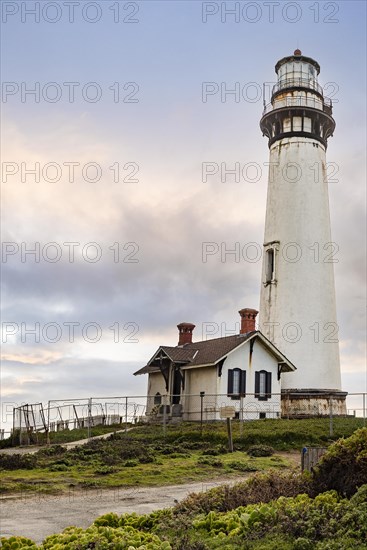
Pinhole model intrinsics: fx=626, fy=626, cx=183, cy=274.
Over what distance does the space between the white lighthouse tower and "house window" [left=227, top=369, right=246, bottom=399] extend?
258 cm

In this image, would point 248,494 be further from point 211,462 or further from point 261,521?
point 211,462

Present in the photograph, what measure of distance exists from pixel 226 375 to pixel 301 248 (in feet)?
26.2

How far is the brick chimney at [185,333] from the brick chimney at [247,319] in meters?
5.21

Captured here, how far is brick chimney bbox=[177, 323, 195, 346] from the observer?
3806cm

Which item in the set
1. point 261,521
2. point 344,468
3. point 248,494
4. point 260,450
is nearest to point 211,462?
point 260,450

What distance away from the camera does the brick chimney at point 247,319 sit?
33.5m

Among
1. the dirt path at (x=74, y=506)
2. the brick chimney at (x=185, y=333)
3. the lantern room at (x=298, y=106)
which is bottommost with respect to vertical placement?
the dirt path at (x=74, y=506)

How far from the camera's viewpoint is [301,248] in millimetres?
33500

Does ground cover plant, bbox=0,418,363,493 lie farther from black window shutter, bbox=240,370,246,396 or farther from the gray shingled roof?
the gray shingled roof

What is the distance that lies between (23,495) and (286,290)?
71.2 feet

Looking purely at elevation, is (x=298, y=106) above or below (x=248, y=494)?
above

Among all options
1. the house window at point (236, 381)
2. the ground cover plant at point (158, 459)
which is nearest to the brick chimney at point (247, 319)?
the house window at point (236, 381)

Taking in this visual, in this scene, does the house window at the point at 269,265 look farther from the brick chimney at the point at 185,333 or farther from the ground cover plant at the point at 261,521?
the ground cover plant at the point at 261,521

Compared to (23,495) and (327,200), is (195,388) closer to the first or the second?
(327,200)
